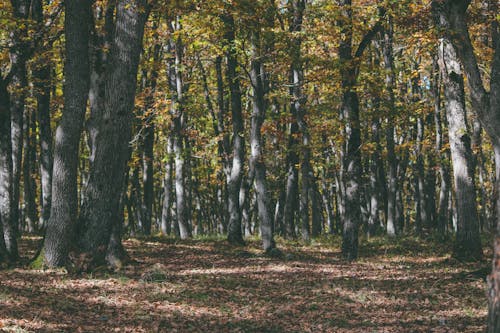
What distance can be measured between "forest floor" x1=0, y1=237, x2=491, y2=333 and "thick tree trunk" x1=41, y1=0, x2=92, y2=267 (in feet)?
2.78

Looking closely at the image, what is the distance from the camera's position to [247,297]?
43.6 feet

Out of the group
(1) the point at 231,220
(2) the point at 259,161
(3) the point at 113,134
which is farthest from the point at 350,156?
(3) the point at 113,134

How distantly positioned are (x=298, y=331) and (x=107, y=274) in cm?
575

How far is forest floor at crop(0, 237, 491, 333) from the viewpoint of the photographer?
10562 mm

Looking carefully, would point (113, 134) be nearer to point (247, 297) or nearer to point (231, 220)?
point (247, 297)

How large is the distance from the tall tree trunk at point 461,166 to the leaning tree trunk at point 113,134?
957 centimetres

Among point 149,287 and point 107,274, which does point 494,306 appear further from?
point 107,274

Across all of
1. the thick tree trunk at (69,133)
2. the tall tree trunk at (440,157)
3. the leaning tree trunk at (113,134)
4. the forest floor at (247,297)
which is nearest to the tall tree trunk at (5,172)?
the forest floor at (247,297)

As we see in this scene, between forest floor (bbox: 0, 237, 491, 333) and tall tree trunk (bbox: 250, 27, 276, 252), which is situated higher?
tall tree trunk (bbox: 250, 27, 276, 252)

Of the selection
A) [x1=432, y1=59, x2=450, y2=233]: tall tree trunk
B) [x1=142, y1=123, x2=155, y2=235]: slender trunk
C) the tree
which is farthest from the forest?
[x1=142, y1=123, x2=155, y2=235]: slender trunk

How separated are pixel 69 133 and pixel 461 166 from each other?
11.8m

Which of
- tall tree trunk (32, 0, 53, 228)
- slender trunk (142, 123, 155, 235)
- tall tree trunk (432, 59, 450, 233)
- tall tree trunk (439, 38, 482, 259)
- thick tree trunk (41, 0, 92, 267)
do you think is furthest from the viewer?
slender trunk (142, 123, 155, 235)

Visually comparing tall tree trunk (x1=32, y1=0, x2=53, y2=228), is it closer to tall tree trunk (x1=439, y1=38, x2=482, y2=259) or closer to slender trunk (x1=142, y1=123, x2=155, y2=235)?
slender trunk (x1=142, y1=123, x2=155, y2=235)

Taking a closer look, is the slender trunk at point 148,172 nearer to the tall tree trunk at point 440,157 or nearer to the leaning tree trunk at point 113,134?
the tall tree trunk at point 440,157
